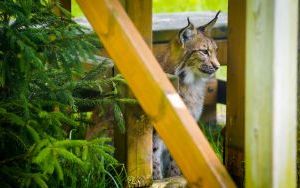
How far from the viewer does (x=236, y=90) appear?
126 inches

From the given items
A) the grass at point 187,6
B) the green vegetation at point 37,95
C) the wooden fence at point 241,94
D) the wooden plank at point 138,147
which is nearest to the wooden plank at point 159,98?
the wooden fence at point 241,94

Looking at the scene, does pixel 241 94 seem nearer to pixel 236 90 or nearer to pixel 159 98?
pixel 236 90

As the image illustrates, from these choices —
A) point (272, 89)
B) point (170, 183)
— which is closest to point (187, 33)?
point (170, 183)

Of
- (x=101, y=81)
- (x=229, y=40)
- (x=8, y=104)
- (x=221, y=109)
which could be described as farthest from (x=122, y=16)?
(x=221, y=109)

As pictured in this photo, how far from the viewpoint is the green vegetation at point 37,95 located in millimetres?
3213

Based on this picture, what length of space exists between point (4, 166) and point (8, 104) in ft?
0.84

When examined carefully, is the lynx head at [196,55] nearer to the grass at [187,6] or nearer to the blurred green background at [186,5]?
the grass at [187,6]

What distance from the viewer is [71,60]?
3.47 meters

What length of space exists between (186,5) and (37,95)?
15.5 ft

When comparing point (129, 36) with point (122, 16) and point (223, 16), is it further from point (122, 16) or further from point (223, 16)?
point (223, 16)

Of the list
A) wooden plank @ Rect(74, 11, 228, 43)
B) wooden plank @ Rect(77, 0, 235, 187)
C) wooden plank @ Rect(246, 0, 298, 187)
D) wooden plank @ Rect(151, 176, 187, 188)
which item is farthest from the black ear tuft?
wooden plank @ Rect(246, 0, 298, 187)

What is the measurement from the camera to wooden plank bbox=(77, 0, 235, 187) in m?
2.71

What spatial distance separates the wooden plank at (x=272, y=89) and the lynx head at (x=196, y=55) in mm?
2667

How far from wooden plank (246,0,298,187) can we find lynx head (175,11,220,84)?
2.67m
